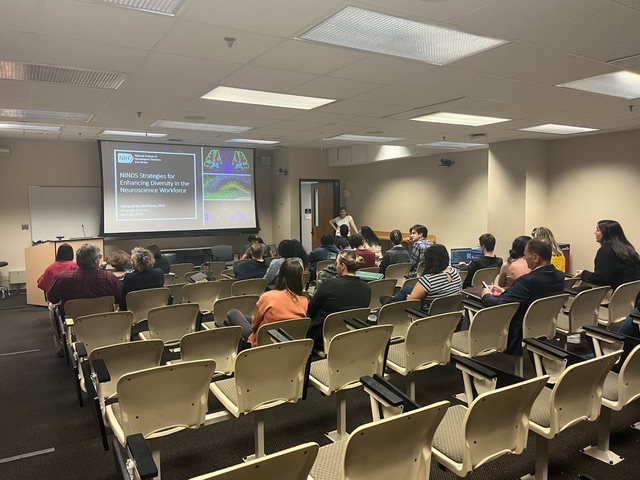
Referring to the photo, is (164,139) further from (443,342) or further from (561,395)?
(561,395)

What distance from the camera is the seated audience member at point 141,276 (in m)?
4.74

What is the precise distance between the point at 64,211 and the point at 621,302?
1009 cm

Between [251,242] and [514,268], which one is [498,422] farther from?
[251,242]

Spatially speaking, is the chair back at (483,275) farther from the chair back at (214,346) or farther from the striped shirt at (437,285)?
the chair back at (214,346)

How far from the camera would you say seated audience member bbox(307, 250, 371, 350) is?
11.4 feet

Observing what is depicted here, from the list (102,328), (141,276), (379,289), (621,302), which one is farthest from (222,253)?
(621,302)

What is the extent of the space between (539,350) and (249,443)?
200 cm

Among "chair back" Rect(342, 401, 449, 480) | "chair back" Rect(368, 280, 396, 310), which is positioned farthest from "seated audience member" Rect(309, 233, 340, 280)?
"chair back" Rect(342, 401, 449, 480)

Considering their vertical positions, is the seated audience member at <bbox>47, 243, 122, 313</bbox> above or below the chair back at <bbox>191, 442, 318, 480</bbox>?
above

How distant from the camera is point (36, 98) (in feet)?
16.4

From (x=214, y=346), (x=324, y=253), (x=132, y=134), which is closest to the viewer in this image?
(x=214, y=346)

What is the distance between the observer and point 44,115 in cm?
619

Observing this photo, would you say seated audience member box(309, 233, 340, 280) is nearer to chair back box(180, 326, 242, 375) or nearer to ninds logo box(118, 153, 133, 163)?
chair back box(180, 326, 242, 375)

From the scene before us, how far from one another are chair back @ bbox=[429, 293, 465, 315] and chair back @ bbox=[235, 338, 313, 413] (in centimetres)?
152
